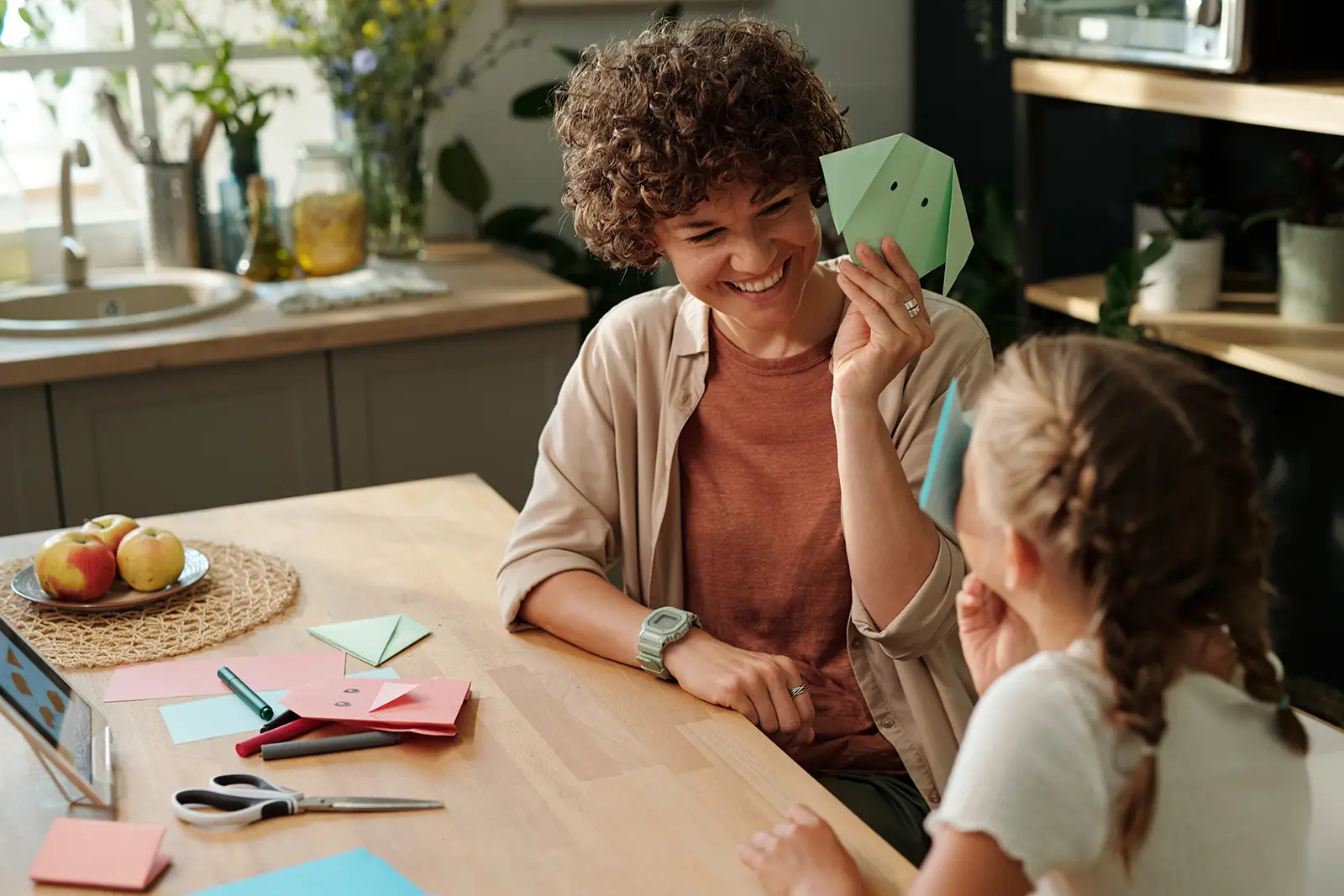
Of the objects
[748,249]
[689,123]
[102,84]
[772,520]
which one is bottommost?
[772,520]

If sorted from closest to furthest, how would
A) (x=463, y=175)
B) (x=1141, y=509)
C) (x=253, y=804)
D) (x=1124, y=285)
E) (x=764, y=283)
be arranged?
(x=1141, y=509)
(x=253, y=804)
(x=764, y=283)
(x=1124, y=285)
(x=463, y=175)

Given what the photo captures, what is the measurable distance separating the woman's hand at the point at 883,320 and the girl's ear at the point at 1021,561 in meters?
0.54

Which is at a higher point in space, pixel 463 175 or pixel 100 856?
pixel 463 175

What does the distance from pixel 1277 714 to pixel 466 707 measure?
0.78 m

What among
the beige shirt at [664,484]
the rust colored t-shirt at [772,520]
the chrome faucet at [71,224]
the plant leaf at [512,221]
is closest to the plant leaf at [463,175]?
the plant leaf at [512,221]

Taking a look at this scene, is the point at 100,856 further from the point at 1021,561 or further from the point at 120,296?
the point at 120,296

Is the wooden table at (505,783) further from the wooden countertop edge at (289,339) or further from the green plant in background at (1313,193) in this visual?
the green plant in background at (1313,193)

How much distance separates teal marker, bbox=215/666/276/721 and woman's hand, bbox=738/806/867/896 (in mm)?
532

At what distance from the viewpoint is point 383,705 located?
1.45 meters

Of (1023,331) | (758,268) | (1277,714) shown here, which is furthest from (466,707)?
(1023,331)

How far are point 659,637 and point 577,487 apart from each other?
0.31 meters

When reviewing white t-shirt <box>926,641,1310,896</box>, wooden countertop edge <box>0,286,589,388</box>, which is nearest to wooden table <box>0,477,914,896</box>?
white t-shirt <box>926,641,1310,896</box>

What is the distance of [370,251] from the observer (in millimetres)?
3318

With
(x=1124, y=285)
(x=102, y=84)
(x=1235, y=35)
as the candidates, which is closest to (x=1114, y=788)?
(x=1235, y=35)
